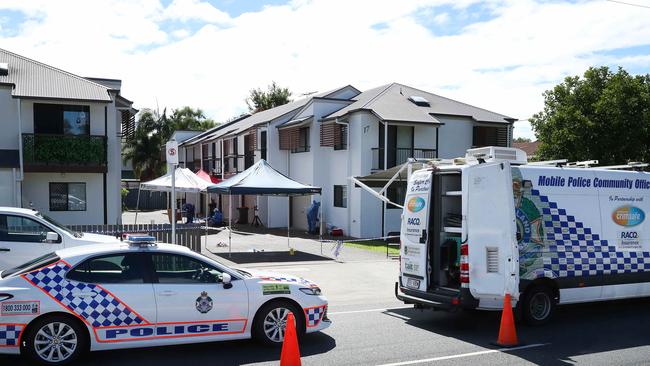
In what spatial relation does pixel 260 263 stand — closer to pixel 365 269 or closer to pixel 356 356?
pixel 365 269

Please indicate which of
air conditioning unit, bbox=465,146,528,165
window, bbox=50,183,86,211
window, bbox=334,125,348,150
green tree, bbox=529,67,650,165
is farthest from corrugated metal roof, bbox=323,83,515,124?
air conditioning unit, bbox=465,146,528,165

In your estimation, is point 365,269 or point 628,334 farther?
point 365,269

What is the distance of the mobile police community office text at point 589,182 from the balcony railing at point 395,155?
50.9 ft

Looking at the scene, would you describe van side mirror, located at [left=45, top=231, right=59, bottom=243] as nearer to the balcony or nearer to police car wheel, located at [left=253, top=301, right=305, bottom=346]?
police car wheel, located at [left=253, top=301, right=305, bottom=346]

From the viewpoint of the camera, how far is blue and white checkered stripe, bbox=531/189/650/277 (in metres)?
9.14

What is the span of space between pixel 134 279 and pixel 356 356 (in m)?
2.88

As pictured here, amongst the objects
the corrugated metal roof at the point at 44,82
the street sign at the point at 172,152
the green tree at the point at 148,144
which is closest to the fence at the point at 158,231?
the street sign at the point at 172,152

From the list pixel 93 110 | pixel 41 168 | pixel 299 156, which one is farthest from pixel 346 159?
pixel 41 168

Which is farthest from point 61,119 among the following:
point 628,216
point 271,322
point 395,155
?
point 628,216

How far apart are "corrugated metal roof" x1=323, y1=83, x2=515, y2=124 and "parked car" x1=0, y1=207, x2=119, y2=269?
15.7m

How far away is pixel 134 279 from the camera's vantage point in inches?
279

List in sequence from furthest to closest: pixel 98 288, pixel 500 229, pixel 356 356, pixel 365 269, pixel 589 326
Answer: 1. pixel 365 269
2. pixel 589 326
3. pixel 500 229
4. pixel 356 356
5. pixel 98 288

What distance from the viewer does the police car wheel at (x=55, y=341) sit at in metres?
6.54

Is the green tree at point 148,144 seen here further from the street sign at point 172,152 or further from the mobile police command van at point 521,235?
the mobile police command van at point 521,235
